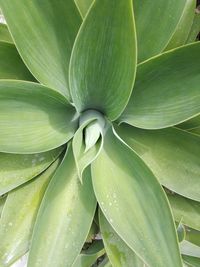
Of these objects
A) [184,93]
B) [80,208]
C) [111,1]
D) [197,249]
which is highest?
[111,1]

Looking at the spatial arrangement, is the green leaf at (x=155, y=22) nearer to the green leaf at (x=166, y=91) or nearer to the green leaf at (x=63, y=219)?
the green leaf at (x=166, y=91)

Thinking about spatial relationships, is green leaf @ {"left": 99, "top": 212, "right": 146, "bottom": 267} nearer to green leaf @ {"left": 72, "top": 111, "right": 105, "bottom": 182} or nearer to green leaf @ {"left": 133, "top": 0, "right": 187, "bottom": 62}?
green leaf @ {"left": 72, "top": 111, "right": 105, "bottom": 182}

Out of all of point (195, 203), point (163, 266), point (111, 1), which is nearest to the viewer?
point (111, 1)

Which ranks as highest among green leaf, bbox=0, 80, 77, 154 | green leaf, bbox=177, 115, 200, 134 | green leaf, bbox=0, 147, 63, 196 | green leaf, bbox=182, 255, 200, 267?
green leaf, bbox=0, 80, 77, 154

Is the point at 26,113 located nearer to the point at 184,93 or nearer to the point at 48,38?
the point at 48,38

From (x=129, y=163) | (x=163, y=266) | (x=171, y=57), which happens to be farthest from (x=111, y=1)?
(x=163, y=266)

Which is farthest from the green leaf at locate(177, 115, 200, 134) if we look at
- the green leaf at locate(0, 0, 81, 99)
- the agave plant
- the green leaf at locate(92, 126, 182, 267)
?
the green leaf at locate(0, 0, 81, 99)
